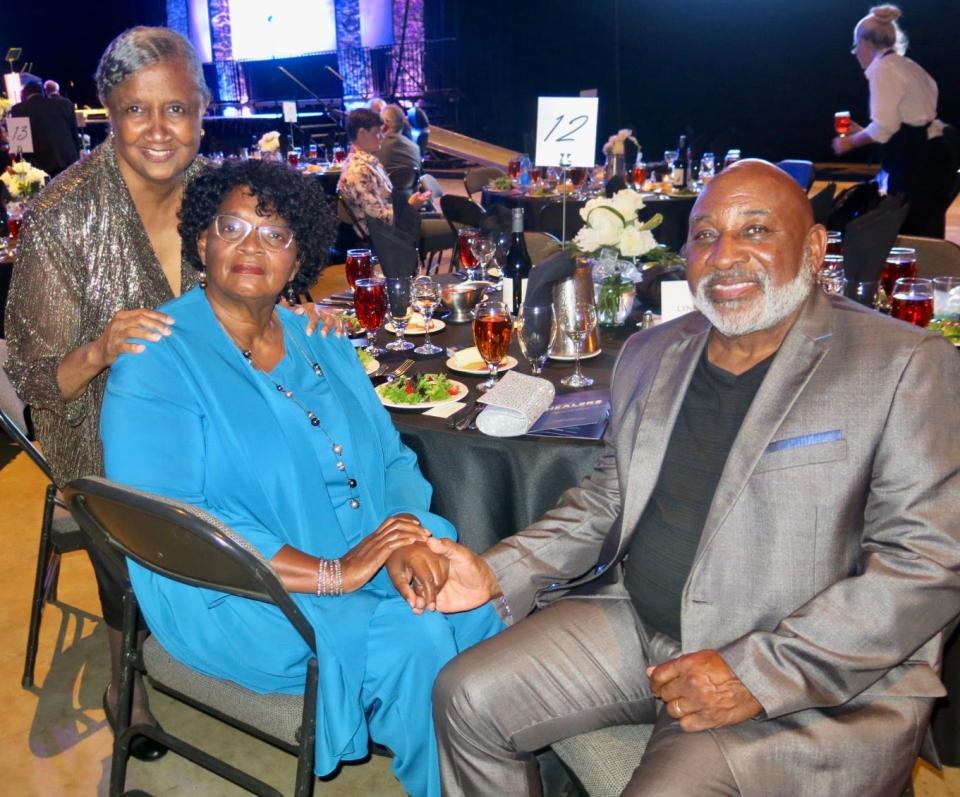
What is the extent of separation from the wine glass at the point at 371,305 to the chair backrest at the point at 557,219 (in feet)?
11.4

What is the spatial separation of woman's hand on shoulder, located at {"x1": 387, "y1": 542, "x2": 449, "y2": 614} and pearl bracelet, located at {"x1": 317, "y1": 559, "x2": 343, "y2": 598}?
114mm

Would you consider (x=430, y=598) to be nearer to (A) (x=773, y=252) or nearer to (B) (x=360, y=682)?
(B) (x=360, y=682)

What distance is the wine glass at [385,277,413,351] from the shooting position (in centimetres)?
296

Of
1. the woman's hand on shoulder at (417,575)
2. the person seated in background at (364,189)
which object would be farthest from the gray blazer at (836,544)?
the person seated in background at (364,189)

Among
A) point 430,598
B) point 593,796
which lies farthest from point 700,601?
point 430,598

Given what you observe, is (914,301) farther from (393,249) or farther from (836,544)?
(393,249)

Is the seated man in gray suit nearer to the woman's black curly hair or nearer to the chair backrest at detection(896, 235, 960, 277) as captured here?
the woman's black curly hair

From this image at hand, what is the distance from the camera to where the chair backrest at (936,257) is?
11.6 feet

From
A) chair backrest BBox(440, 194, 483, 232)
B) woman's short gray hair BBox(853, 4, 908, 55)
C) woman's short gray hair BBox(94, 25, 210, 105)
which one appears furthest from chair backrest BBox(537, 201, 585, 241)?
woman's short gray hair BBox(94, 25, 210, 105)

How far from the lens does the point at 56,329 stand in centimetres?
219

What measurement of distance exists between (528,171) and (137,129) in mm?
6173

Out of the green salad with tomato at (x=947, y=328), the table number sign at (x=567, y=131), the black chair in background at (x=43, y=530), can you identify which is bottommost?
the black chair in background at (x=43, y=530)

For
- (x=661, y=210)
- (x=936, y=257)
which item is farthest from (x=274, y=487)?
(x=661, y=210)

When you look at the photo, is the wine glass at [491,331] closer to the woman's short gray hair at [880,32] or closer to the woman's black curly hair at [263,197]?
the woman's black curly hair at [263,197]
